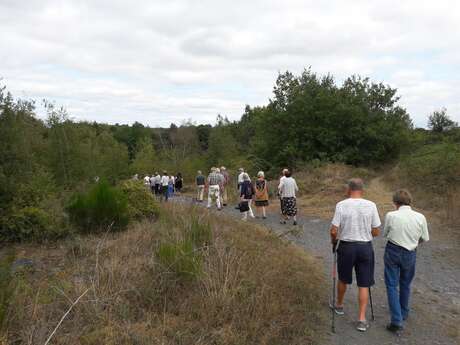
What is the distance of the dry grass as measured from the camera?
3.72 m

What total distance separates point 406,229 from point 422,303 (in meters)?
1.74

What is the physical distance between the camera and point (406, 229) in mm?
4742

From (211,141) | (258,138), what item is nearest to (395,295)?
(258,138)

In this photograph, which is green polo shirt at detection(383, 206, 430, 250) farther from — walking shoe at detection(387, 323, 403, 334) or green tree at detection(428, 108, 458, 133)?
green tree at detection(428, 108, 458, 133)

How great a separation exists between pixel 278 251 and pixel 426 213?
873 cm

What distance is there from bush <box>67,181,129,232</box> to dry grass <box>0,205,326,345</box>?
254 centimetres

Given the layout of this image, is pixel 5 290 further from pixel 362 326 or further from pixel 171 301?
pixel 362 326

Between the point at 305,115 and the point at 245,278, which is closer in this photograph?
the point at 245,278

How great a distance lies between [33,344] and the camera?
10.9 feet

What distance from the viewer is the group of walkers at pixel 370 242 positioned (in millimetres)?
4711

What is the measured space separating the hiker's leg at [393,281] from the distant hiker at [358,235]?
0.75 ft

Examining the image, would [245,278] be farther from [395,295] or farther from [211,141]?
[211,141]

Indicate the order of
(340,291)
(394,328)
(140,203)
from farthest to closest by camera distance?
1. (140,203)
2. (340,291)
3. (394,328)

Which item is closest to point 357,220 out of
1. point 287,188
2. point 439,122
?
point 287,188
